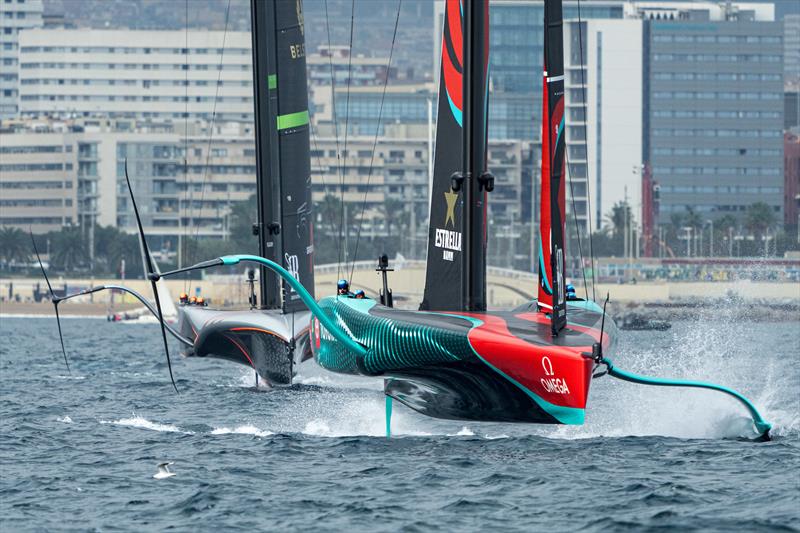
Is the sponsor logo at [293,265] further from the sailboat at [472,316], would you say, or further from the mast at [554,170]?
the mast at [554,170]

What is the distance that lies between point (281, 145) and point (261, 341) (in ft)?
12.8

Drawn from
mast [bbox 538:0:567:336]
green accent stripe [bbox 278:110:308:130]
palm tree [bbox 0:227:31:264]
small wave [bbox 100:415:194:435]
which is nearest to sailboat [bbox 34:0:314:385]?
green accent stripe [bbox 278:110:308:130]

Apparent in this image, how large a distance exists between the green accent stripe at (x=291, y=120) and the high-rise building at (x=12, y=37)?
544 feet

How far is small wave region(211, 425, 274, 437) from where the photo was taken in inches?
764

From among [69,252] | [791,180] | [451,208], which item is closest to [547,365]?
[451,208]

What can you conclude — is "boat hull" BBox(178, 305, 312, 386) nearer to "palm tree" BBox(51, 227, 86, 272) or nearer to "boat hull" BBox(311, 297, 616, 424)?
"boat hull" BBox(311, 297, 616, 424)

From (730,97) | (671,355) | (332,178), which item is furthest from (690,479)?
(730,97)

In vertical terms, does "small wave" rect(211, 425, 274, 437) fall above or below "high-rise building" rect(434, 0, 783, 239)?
below

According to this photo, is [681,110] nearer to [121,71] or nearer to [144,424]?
[121,71]

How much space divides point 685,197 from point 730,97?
10515 millimetres

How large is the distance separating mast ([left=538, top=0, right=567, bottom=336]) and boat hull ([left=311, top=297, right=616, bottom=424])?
563 millimetres

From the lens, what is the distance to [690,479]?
1517 centimetres

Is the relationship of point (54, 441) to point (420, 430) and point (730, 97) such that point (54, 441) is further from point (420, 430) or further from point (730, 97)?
point (730, 97)

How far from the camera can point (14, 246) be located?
123438 mm
